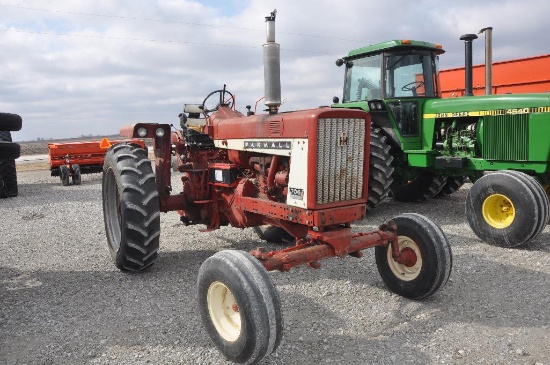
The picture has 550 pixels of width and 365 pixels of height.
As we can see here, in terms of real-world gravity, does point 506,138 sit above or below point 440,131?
below

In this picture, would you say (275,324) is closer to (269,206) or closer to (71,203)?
(269,206)

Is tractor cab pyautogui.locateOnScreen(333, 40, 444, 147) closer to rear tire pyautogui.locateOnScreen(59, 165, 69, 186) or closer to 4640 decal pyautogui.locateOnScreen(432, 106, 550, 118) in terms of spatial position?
4640 decal pyautogui.locateOnScreen(432, 106, 550, 118)

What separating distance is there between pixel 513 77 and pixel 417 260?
328 inches

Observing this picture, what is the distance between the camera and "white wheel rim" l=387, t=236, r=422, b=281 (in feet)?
12.4

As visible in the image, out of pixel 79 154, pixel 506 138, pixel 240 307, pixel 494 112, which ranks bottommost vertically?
pixel 240 307

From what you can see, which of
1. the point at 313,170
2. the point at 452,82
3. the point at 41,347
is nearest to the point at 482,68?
the point at 452,82

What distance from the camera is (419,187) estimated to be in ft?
27.5

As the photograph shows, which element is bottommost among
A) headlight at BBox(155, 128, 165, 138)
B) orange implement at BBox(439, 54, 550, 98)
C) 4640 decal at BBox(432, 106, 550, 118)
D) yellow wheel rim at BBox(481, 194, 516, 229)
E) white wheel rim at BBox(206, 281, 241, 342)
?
white wheel rim at BBox(206, 281, 241, 342)

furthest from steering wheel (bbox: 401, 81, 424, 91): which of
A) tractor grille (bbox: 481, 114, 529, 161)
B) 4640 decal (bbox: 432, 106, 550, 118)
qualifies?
tractor grille (bbox: 481, 114, 529, 161)

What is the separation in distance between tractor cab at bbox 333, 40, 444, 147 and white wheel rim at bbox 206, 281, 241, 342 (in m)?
4.83

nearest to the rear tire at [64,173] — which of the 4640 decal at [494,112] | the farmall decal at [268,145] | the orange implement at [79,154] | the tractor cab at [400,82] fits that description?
the orange implement at [79,154]

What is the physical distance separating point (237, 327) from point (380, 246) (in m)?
1.45

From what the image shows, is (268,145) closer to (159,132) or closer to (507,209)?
(159,132)

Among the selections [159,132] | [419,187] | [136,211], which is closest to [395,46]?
[419,187]
